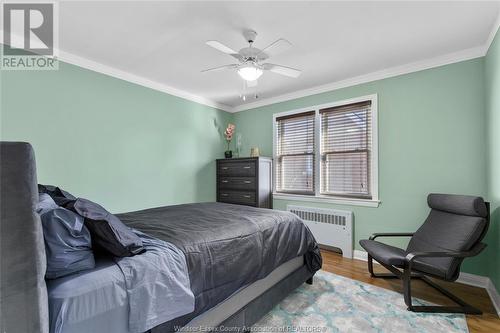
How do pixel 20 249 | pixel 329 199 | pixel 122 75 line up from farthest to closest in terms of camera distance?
pixel 329 199
pixel 122 75
pixel 20 249

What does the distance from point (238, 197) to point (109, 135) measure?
7.35ft

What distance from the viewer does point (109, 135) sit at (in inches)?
122

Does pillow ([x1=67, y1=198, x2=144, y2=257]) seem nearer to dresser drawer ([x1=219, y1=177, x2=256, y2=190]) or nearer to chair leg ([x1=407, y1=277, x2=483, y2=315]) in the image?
chair leg ([x1=407, y1=277, x2=483, y2=315])

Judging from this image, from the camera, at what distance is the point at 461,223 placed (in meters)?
2.21

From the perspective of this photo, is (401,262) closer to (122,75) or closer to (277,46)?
(277,46)

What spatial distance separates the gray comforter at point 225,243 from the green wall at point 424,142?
1.43 metres

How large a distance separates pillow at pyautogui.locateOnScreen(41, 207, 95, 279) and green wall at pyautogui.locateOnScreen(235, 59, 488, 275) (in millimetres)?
3290

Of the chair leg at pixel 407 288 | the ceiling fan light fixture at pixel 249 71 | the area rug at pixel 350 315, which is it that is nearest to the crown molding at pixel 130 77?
the ceiling fan light fixture at pixel 249 71

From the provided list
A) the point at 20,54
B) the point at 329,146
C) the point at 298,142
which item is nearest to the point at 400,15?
the point at 329,146

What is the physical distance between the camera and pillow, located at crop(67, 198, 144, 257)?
3.65 ft

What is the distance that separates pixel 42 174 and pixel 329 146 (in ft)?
12.5

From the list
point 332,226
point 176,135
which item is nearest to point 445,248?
→ point 332,226

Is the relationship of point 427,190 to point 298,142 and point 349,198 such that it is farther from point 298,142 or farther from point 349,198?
point 298,142

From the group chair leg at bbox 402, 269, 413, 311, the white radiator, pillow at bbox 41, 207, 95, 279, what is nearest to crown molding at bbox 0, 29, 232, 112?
pillow at bbox 41, 207, 95, 279
